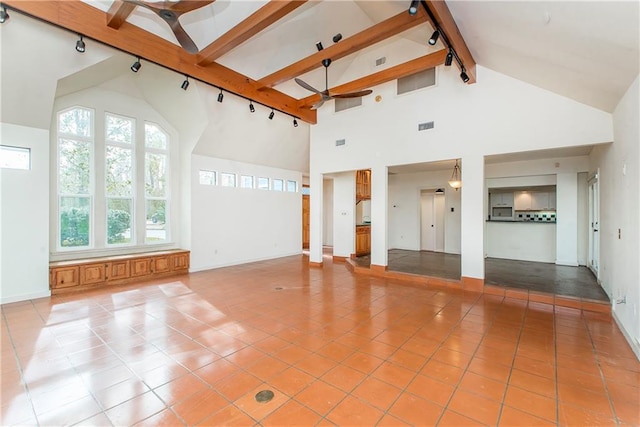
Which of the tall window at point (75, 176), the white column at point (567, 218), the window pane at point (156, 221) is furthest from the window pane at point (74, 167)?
the white column at point (567, 218)

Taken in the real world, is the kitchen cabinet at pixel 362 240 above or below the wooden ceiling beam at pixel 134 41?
below

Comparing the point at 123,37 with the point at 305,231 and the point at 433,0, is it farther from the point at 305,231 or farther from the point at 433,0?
the point at 305,231

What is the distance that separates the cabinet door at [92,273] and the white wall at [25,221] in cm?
49

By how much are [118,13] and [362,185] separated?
6.69m

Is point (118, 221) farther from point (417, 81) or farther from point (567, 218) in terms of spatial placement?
point (567, 218)

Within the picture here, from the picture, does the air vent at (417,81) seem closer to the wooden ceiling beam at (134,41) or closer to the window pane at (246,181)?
the wooden ceiling beam at (134,41)

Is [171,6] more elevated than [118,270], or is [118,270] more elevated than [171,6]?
[171,6]

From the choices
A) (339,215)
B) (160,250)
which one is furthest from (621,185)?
(160,250)

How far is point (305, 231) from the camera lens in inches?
443

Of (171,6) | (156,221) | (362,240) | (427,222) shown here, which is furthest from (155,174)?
(427,222)

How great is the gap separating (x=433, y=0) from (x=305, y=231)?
29.0 ft

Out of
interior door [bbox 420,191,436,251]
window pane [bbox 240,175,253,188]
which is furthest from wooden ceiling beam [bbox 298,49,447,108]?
interior door [bbox 420,191,436,251]

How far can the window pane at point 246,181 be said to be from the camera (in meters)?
8.23

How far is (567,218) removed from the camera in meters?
6.50
